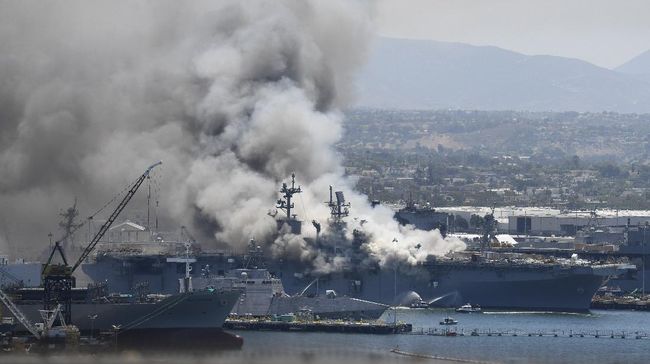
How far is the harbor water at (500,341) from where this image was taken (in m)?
76.1

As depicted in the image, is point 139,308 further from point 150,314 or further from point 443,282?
Answer: point 443,282

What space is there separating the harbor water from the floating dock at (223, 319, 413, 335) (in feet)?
3.91

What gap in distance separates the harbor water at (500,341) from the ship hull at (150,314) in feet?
7.31

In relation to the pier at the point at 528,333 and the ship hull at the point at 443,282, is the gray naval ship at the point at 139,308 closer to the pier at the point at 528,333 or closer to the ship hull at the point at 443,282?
the pier at the point at 528,333

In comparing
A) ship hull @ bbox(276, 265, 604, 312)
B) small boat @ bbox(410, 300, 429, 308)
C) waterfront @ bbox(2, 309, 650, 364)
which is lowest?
waterfront @ bbox(2, 309, 650, 364)

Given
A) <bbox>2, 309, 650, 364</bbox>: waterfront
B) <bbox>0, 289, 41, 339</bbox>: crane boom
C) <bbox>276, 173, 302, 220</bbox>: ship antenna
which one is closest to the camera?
<bbox>2, 309, 650, 364</bbox>: waterfront

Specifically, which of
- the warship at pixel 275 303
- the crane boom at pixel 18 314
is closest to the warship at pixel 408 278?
Result: the warship at pixel 275 303

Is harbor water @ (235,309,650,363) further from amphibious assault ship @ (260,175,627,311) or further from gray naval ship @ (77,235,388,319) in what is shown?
gray naval ship @ (77,235,388,319)

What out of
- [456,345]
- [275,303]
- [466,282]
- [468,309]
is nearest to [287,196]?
[466,282]

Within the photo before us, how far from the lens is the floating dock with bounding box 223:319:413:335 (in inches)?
3428

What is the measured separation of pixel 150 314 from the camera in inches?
3211

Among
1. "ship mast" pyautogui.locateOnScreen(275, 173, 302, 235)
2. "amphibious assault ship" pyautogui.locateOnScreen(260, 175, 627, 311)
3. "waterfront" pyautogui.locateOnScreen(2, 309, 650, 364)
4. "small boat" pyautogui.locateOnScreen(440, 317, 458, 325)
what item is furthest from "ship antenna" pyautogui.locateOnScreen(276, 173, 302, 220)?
"small boat" pyautogui.locateOnScreen(440, 317, 458, 325)

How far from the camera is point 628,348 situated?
8194cm

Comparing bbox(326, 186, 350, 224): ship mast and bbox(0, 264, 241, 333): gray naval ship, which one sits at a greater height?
bbox(326, 186, 350, 224): ship mast
